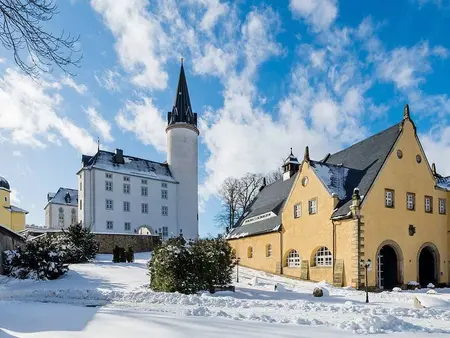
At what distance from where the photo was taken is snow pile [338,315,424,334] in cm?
782

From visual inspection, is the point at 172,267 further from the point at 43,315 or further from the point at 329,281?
the point at 329,281

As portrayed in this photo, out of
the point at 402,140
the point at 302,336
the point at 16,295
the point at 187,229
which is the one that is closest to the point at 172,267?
the point at 16,295

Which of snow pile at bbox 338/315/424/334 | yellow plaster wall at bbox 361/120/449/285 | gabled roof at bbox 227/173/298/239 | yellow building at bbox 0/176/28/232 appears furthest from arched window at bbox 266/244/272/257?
yellow building at bbox 0/176/28/232

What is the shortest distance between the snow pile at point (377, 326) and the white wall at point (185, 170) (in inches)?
1596

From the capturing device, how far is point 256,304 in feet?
38.0

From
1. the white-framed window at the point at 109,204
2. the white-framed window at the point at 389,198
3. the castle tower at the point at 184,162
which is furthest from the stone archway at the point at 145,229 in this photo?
the white-framed window at the point at 389,198

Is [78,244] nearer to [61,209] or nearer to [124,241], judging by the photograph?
[124,241]

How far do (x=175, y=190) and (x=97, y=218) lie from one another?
11.3 m

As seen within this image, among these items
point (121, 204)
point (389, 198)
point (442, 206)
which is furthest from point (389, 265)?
point (121, 204)

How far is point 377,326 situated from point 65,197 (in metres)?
70.7

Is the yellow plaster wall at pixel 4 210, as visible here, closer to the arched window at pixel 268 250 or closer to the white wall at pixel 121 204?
the white wall at pixel 121 204

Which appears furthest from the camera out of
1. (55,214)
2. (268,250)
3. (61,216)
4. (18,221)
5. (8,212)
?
(61,216)

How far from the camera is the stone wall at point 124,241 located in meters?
32.3

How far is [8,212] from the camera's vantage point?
51.5 metres
